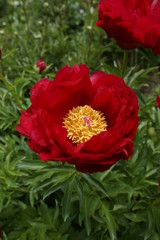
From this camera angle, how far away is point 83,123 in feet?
2.97

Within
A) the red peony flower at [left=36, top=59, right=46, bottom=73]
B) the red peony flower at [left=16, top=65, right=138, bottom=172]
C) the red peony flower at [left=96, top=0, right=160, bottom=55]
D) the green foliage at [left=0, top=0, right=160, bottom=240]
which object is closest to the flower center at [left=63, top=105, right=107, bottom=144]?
the red peony flower at [left=16, top=65, right=138, bottom=172]

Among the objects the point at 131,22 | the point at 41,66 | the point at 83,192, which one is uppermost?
the point at 131,22

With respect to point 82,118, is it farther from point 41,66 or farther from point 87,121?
point 41,66

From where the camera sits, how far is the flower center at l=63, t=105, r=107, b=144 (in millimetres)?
889

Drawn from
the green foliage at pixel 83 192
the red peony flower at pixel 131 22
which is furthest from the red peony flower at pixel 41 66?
the red peony flower at pixel 131 22

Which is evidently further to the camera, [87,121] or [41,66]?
[41,66]

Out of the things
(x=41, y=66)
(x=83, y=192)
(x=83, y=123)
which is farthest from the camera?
(x=41, y=66)

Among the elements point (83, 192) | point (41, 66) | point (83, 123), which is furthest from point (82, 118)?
point (41, 66)

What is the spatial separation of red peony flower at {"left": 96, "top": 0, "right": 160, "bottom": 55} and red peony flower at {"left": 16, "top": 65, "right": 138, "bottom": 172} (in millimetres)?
180

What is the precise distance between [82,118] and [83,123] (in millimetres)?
22

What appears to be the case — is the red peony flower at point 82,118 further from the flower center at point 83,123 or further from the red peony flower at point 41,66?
the red peony flower at point 41,66

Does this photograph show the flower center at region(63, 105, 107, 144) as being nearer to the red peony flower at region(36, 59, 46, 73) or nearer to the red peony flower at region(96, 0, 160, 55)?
the red peony flower at region(96, 0, 160, 55)

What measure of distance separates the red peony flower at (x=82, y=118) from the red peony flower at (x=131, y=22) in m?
0.18

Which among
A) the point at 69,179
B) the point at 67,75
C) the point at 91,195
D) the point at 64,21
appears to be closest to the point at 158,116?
the point at 91,195
